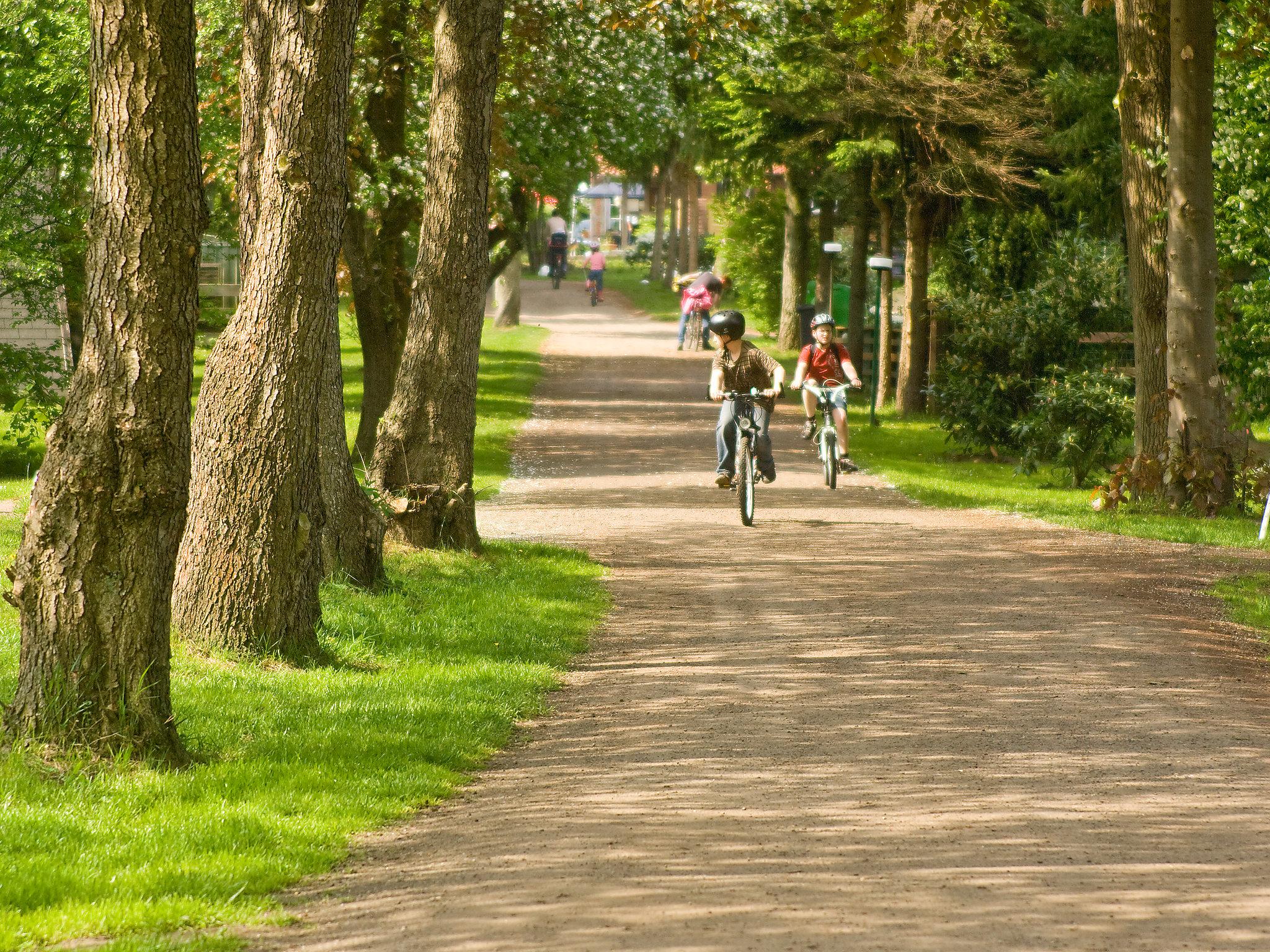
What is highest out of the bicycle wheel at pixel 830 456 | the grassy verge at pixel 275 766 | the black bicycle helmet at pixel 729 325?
the black bicycle helmet at pixel 729 325

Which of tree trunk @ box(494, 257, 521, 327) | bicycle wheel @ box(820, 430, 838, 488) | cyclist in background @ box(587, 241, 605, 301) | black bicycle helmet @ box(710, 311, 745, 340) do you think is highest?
cyclist in background @ box(587, 241, 605, 301)

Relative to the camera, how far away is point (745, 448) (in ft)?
49.0

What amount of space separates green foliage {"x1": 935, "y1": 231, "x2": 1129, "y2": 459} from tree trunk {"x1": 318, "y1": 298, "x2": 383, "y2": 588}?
1102 cm

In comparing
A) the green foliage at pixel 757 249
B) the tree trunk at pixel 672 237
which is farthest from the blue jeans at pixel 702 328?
the tree trunk at pixel 672 237

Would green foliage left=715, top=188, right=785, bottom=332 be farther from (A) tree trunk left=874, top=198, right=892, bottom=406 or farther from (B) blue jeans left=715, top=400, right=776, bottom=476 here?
(B) blue jeans left=715, top=400, right=776, bottom=476

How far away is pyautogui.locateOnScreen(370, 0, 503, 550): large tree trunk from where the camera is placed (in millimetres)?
12453

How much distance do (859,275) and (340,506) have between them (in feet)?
67.0

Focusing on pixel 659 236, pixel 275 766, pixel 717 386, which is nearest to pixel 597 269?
pixel 659 236

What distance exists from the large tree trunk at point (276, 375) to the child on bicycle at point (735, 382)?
6555 mm

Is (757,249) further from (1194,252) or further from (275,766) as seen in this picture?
(275,766)

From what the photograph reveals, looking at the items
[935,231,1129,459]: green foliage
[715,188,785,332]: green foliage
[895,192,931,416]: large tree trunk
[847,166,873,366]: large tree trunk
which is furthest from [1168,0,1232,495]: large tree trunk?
[715,188,785,332]: green foliage

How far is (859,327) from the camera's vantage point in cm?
3070

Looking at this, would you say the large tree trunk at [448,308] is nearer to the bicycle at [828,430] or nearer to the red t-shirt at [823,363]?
the bicycle at [828,430]

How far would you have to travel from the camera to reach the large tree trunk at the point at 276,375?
8828mm
